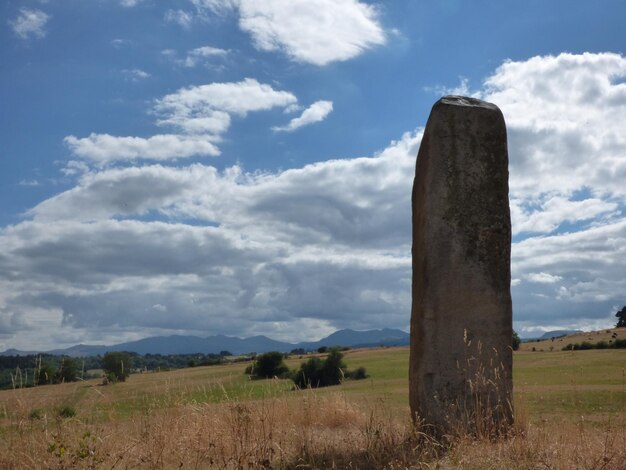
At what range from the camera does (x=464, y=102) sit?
10086 millimetres

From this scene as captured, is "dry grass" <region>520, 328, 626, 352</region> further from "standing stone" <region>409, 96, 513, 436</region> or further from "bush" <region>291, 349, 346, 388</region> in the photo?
"standing stone" <region>409, 96, 513, 436</region>

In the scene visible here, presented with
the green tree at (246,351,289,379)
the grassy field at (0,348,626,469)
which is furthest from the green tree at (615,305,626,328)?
the grassy field at (0,348,626,469)

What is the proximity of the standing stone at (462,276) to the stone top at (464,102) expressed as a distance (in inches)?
1.0

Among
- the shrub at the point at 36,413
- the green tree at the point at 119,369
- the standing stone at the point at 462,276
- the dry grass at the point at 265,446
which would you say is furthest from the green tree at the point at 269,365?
the standing stone at the point at 462,276

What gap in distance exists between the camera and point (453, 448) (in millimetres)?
8328

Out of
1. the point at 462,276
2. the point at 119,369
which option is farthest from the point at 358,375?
the point at 462,276

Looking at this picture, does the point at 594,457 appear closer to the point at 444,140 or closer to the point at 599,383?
the point at 444,140

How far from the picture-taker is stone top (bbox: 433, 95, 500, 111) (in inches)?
393

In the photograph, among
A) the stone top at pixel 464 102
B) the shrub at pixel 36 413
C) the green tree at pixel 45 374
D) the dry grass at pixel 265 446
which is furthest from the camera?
the shrub at pixel 36 413

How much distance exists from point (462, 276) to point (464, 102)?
2721 millimetres

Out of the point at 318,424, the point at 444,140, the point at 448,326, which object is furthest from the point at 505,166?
the point at 318,424

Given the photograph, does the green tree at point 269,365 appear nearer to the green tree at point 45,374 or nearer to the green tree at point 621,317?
the green tree at point 45,374

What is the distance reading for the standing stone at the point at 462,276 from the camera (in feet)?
30.7

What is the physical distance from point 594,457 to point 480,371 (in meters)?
2.20
